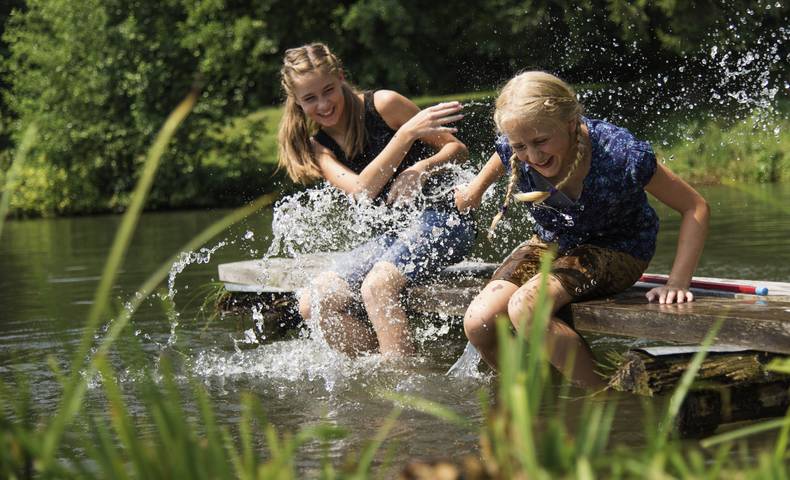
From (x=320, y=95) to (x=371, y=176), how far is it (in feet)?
1.50

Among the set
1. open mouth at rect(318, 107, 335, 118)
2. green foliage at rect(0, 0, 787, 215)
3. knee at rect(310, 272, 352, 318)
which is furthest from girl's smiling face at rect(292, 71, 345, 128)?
green foliage at rect(0, 0, 787, 215)

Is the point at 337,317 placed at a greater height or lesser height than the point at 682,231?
lesser

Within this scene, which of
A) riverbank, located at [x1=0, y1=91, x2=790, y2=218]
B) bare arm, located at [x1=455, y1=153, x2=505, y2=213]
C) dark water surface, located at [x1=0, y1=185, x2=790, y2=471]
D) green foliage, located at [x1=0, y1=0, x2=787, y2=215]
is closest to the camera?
dark water surface, located at [x1=0, y1=185, x2=790, y2=471]

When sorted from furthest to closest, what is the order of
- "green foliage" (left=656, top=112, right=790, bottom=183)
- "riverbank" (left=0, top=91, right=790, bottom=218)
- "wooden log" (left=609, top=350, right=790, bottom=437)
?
1. "riverbank" (left=0, top=91, right=790, bottom=218)
2. "green foliage" (left=656, top=112, right=790, bottom=183)
3. "wooden log" (left=609, top=350, right=790, bottom=437)

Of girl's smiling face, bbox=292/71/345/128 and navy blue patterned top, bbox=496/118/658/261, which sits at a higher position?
girl's smiling face, bbox=292/71/345/128

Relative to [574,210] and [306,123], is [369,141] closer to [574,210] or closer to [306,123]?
[306,123]

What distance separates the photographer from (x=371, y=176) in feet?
18.0

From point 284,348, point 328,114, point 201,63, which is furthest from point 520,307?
point 201,63

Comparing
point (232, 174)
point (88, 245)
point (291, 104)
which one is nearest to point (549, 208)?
point (291, 104)

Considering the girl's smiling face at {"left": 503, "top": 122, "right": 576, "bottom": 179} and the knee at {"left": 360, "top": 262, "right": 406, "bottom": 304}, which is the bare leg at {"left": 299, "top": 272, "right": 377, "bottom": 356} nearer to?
the knee at {"left": 360, "top": 262, "right": 406, "bottom": 304}

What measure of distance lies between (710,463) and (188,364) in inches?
123

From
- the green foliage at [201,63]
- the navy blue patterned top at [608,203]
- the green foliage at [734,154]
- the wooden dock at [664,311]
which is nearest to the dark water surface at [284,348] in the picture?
the wooden dock at [664,311]

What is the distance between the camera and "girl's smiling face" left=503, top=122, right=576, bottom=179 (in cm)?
422

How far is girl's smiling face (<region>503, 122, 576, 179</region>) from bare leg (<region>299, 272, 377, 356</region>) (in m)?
1.49
